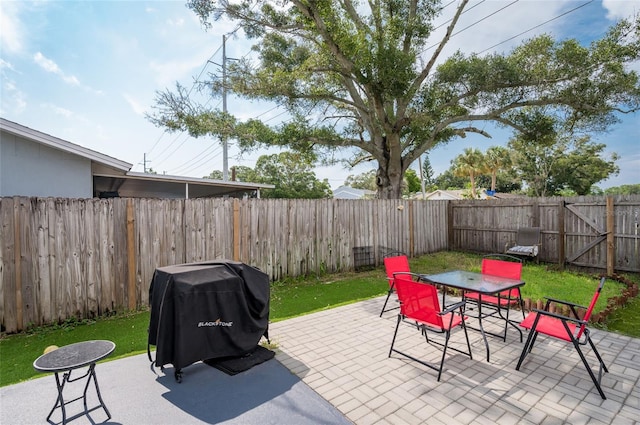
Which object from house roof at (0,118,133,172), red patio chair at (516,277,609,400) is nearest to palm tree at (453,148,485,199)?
red patio chair at (516,277,609,400)

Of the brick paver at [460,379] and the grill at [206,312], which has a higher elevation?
the grill at [206,312]

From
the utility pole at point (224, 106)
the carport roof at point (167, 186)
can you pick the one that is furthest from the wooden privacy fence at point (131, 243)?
the utility pole at point (224, 106)

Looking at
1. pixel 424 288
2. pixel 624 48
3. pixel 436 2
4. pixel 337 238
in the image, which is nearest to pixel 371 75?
pixel 436 2

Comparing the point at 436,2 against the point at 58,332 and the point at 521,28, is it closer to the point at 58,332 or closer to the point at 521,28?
the point at 521,28

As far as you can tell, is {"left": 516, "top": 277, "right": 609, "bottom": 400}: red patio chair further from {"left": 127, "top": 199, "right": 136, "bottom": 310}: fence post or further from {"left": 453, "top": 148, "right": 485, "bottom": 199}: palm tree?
{"left": 453, "top": 148, "right": 485, "bottom": 199}: palm tree

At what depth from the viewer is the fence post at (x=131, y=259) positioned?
4.81 m

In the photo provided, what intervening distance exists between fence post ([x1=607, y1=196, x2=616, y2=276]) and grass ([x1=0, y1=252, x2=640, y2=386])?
46 cm

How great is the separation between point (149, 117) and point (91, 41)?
2873mm

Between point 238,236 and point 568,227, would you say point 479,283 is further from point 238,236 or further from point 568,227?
point 568,227

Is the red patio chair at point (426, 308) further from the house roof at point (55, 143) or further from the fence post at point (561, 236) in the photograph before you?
the house roof at point (55, 143)

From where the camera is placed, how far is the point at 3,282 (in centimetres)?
394

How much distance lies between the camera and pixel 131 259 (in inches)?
190

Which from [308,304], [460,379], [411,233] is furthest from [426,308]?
[411,233]

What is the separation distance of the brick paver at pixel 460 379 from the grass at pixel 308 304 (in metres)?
1.03
